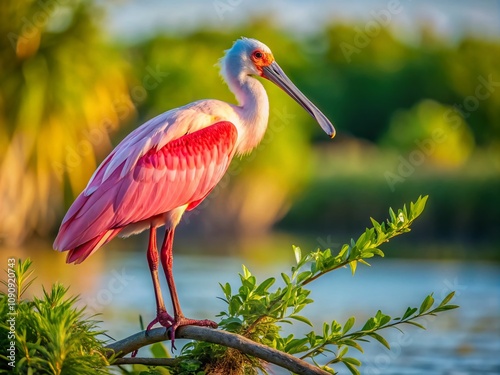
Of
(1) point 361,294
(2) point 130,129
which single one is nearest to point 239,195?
(2) point 130,129

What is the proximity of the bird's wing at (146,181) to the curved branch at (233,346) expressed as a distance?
116 cm

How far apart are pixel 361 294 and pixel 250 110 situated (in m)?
15.4

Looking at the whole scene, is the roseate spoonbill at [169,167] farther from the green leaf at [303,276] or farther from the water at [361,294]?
the water at [361,294]

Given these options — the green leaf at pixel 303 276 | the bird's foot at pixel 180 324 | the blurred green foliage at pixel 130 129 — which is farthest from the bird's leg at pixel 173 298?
the blurred green foliage at pixel 130 129

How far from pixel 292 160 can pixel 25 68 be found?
1286cm

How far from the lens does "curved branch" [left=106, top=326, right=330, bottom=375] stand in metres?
6.11

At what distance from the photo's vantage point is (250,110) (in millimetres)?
8688

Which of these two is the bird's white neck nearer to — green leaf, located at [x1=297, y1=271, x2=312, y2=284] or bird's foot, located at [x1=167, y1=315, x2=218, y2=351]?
bird's foot, located at [x1=167, y1=315, x2=218, y2=351]

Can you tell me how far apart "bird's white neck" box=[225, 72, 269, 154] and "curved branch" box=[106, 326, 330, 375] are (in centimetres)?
229

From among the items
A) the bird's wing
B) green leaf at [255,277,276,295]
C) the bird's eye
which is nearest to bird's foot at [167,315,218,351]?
green leaf at [255,277,276,295]

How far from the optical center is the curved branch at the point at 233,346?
20.0 feet

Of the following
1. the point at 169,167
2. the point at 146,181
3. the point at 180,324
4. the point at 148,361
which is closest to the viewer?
the point at 148,361

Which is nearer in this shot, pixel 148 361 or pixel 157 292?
pixel 148 361

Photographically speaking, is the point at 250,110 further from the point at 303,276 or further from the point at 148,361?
the point at 148,361
